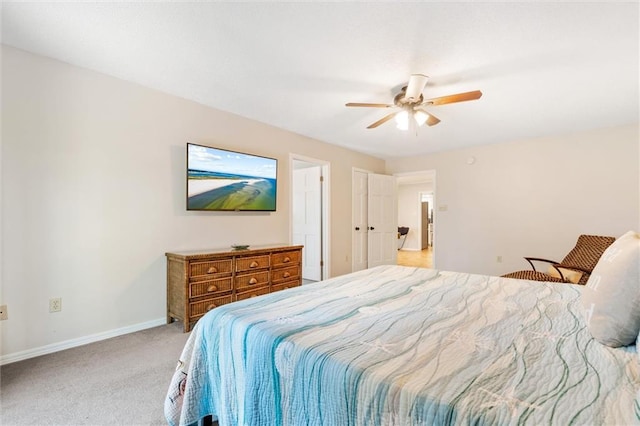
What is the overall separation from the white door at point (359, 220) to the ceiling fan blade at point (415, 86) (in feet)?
9.09

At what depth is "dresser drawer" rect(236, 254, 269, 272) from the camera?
10.0 feet

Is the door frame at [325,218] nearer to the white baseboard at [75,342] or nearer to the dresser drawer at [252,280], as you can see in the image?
the dresser drawer at [252,280]

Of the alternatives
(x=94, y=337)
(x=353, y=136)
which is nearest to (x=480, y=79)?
(x=353, y=136)

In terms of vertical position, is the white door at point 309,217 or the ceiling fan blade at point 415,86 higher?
the ceiling fan blade at point 415,86

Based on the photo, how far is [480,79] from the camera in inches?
103

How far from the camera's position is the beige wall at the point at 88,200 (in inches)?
86.8

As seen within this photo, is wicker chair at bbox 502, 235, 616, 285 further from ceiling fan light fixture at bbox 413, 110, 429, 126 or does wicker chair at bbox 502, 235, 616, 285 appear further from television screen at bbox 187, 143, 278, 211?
television screen at bbox 187, 143, 278, 211

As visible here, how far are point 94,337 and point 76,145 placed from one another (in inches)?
64.3

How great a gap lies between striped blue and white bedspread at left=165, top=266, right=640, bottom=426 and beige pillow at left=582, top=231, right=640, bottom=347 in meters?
0.05

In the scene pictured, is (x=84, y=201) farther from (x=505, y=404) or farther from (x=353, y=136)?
(x=353, y=136)

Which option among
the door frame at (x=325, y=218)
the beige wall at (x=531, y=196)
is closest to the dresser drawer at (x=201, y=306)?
the door frame at (x=325, y=218)

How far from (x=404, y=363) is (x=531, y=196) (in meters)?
4.70

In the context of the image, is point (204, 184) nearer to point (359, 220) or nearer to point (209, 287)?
point (209, 287)

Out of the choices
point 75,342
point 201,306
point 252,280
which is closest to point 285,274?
point 252,280
